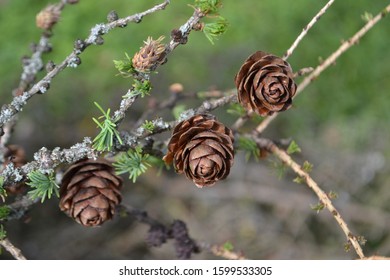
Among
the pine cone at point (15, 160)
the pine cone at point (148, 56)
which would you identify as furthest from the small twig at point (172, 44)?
the pine cone at point (15, 160)

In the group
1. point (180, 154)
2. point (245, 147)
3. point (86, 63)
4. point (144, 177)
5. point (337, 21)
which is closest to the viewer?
point (180, 154)

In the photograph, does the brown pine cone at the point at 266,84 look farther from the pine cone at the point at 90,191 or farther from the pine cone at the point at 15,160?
the pine cone at the point at 15,160

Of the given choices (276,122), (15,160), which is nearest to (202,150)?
(15,160)

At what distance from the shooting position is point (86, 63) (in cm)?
174

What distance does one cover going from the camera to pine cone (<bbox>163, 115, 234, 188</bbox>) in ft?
2.52

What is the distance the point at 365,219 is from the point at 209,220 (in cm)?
59

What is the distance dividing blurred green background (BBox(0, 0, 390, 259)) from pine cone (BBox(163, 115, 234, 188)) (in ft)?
3.11

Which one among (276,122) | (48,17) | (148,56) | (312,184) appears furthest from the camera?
(276,122)

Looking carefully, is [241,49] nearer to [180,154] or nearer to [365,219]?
[365,219]

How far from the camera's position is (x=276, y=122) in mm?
2094

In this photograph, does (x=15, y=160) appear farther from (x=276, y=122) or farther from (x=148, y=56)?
(x=276, y=122)

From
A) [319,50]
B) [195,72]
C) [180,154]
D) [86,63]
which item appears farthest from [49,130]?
[180,154]

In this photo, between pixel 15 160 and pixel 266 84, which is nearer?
pixel 266 84

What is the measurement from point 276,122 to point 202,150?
1364 mm
